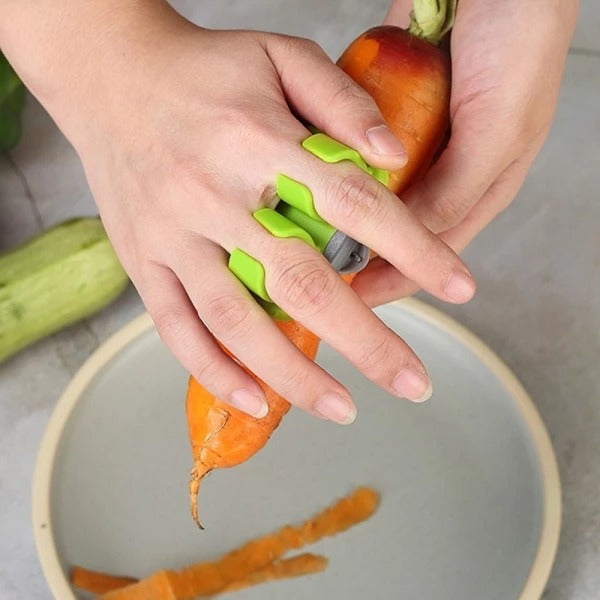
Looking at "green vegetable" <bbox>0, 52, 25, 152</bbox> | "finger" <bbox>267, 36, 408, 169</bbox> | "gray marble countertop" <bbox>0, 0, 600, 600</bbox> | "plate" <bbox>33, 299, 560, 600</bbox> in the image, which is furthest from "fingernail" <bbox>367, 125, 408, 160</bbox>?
"green vegetable" <bbox>0, 52, 25, 152</bbox>

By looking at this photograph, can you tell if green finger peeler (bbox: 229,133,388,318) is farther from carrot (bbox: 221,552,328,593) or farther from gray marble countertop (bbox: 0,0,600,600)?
gray marble countertop (bbox: 0,0,600,600)

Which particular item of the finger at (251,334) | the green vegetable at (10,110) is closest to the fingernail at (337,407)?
the finger at (251,334)

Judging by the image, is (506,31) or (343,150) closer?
(343,150)

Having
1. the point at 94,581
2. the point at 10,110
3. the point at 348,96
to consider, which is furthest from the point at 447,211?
the point at 10,110

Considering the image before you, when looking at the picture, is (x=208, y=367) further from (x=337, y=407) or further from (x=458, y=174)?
(x=458, y=174)

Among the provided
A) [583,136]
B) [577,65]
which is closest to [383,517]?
[583,136]

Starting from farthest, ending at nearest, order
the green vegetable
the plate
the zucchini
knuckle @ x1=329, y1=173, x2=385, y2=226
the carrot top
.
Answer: the green vegetable < the zucchini < the plate < the carrot top < knuckle @ x1=329, y1=173, x2=385, y2=226

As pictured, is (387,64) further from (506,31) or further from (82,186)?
(82,186)
